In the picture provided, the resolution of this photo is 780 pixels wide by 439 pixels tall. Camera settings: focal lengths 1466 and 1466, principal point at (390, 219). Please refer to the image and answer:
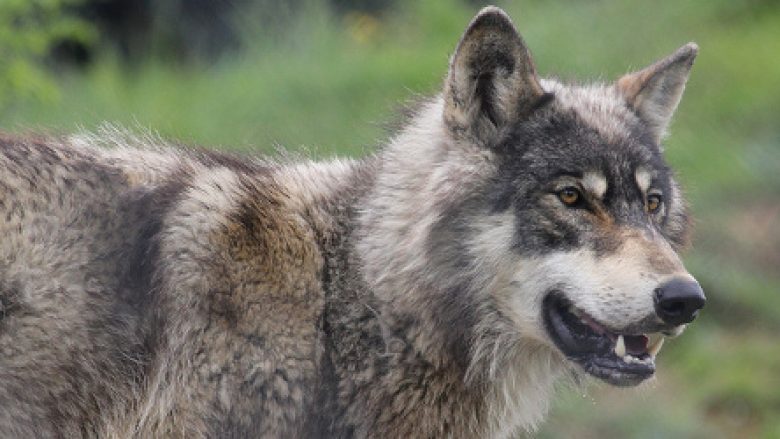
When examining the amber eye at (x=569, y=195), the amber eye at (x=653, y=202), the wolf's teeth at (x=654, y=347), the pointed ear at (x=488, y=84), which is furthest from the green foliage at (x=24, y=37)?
the wolf's teeth at (x=654, y=347)

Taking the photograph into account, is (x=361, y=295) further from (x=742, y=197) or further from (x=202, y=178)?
(x=742, y=197)

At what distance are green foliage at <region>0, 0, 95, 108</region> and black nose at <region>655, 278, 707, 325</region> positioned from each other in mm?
3855

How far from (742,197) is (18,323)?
292 inches

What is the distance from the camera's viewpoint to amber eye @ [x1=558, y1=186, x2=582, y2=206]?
5.00m

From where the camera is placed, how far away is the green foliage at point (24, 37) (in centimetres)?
746

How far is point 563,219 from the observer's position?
496 cm

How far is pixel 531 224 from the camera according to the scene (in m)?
4.97

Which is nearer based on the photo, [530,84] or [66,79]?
[530,84]

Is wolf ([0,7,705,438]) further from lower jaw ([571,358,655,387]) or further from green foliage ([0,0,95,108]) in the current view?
green foliage ([0,0,95,108])

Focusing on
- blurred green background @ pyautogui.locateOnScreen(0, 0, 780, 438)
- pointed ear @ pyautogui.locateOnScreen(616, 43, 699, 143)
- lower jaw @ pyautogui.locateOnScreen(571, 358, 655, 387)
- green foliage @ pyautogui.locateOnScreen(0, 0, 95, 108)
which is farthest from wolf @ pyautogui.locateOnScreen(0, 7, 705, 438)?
blurred green background @ pyautogui.locateOnScreen(0, 0, 780, 438)

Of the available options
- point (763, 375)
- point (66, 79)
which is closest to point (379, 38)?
point (66, 79)

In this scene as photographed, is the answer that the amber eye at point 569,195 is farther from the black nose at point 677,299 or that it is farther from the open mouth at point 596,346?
the black nose at point 677,299

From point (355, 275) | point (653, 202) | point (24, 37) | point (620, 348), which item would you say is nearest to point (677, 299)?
point (620, 348)

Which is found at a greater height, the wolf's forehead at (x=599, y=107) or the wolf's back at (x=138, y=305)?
the wolf's forehead at (x=599, y=107)
